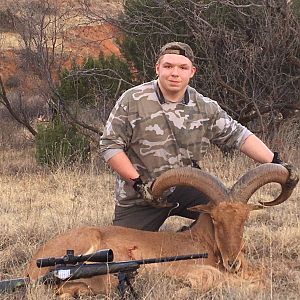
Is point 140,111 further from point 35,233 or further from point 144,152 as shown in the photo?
point 35,233

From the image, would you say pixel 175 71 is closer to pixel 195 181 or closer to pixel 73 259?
pixel 195 181

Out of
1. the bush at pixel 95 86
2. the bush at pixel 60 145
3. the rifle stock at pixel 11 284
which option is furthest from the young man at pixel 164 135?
the bush at pixel 95 86

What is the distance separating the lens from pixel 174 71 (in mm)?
5766

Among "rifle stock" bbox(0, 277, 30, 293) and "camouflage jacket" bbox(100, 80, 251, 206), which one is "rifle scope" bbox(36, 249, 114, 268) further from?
"camouflage jacket" bbox(100, 80, 251, 206)

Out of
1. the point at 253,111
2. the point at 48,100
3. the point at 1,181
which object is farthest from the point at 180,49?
the point at 48,100

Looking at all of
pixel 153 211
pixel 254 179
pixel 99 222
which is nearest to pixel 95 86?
pixel 99 222

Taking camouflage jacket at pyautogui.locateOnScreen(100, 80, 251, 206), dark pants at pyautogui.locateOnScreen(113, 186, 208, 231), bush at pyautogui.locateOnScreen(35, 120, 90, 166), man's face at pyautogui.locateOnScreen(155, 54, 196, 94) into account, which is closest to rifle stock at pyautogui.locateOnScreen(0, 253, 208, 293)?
camouflage jacket at pyautogui.locateOnScreen(100, 80, 251, 206)

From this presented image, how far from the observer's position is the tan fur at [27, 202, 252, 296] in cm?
502

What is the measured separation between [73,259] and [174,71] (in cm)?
200

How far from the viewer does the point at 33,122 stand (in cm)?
1725

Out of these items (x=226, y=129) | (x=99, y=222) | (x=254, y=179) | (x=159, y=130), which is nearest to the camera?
(x=254, y=179)

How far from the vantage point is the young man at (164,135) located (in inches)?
229

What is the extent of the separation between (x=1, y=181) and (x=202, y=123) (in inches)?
205

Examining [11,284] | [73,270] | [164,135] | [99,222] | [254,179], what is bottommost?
[99,222]
